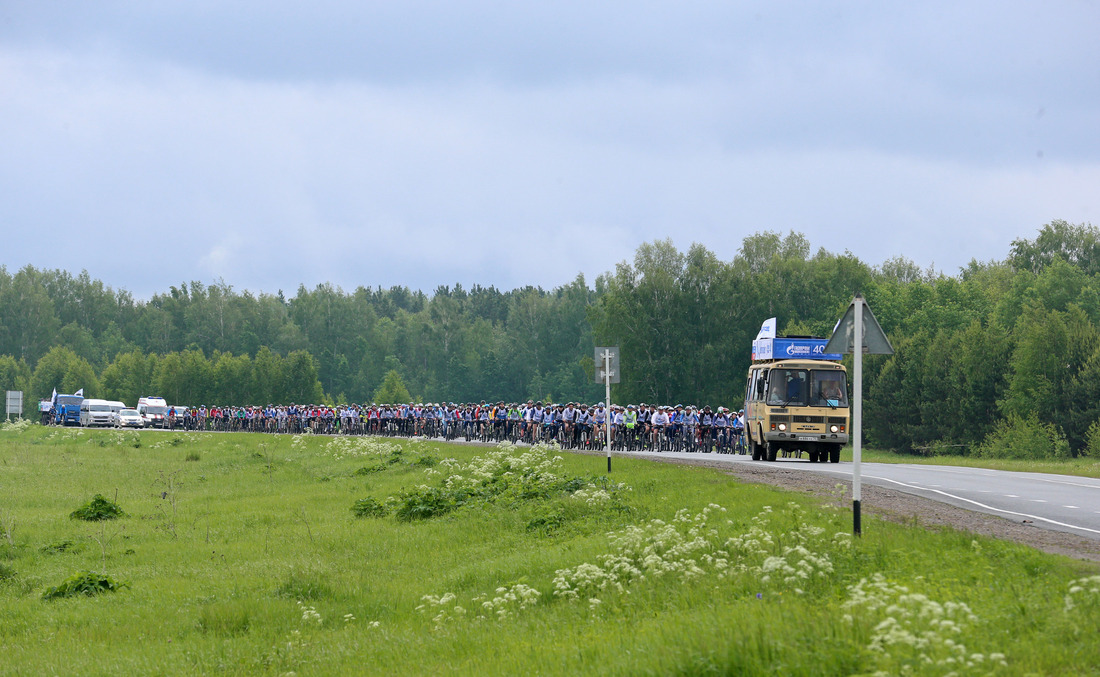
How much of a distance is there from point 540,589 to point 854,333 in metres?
4.20

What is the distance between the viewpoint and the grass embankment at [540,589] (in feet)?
22.5

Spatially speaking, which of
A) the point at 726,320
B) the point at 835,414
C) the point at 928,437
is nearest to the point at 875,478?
the point at 835,414

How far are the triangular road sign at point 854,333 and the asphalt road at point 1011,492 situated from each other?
12.0 feet

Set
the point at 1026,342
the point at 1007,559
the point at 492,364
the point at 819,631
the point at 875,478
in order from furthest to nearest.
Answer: the point at 492,364
the point at 1026,342
the point at 875,478
the point at 1007,559
the point at 819,631

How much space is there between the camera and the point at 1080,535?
40.6 feet

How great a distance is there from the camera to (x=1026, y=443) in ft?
166

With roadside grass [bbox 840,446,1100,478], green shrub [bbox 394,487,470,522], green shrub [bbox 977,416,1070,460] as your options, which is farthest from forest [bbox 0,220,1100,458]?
green shrub [bbox 394,487,470,522]

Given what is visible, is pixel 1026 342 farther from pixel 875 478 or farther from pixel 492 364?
pixel 492 364

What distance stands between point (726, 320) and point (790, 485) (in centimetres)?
7368

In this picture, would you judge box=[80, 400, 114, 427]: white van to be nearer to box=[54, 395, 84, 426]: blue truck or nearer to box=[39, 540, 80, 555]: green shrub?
box=[54, 395, 84, 426]: blue truck

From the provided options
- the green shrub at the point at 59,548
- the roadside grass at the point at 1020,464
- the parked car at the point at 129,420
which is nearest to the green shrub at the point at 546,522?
the green shrub at the point at 59,548

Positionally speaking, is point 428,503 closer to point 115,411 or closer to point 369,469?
point 369,469

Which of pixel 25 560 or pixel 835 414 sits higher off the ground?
pixel 835 414

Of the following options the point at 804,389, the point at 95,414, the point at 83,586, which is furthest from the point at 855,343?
the point at 95,414
